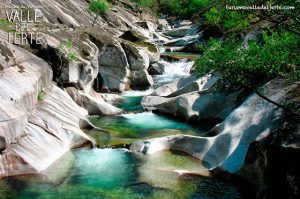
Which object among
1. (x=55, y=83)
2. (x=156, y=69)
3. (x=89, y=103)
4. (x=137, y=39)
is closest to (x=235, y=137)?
(x=89, y=103)

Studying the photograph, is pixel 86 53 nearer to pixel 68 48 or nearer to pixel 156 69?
pixel 68 48

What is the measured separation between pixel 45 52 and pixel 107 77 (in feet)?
A: 26.0

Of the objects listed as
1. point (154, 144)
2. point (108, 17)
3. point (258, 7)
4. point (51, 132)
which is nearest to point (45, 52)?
point (51, 132)

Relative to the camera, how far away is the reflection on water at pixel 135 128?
68.1 feet

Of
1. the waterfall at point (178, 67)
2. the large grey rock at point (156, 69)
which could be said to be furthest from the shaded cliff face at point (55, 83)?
the waterfall at point (178, 67)

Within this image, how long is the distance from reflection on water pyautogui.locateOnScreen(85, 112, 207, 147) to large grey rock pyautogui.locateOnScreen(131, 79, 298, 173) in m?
2.05

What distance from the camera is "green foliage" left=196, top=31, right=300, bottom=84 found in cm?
1198

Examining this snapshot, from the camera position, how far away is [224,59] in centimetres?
1257

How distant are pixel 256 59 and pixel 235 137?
5773 mm

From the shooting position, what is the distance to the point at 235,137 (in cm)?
1747

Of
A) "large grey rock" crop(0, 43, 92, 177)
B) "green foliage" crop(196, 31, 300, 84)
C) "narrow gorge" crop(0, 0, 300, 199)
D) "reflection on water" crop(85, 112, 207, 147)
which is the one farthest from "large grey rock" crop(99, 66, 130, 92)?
"green foliage" crop(196, 31, 300, 84)

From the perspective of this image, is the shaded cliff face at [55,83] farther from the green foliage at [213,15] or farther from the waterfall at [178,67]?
the green foliage at [213,15]

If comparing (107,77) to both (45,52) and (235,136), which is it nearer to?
(45,52)

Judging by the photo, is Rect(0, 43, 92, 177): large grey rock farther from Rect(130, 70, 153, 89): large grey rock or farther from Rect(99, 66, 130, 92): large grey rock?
Rect(130, 70, 153, 89): large grey rock
